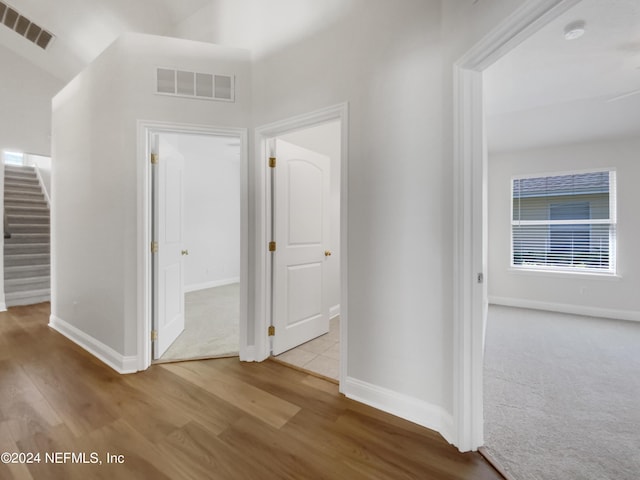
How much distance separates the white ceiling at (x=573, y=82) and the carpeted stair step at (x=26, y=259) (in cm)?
725

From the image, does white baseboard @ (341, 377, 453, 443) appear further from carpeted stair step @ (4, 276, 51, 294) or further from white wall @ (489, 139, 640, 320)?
carpeted stair step @ (4, 276, 51, 294)

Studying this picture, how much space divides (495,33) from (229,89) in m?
2.01

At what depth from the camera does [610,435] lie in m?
1.62

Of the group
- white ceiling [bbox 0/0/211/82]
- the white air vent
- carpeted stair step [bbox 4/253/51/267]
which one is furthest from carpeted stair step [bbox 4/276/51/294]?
the white air vent

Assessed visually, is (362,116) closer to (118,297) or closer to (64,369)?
(118,297)

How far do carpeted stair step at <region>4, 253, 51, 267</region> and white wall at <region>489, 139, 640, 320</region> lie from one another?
8.07 metres

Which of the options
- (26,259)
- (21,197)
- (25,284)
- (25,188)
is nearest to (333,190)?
(25,284)

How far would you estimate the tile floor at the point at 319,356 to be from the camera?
235 cm

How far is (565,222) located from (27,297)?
8768mm

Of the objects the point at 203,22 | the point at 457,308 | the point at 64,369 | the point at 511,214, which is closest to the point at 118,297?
the point at 64,369

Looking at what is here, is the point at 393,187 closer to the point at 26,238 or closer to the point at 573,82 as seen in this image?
the point at 573,82

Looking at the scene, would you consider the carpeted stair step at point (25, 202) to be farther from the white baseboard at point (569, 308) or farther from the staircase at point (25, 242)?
the white baseboard at point (569, 308)

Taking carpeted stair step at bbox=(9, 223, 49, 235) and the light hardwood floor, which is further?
carpeted stair step at bbox=(9, 223, 49, 235)

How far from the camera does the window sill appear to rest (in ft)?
12.9
